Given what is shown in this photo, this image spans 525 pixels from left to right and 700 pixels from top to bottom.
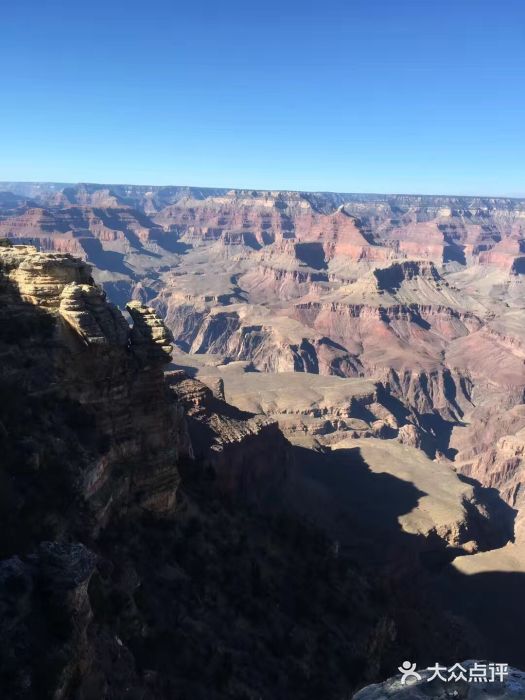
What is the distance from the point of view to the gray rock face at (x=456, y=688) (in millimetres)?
9102

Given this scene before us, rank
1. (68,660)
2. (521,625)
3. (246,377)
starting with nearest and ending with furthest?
(68,660) < (521,625) < (246,377)

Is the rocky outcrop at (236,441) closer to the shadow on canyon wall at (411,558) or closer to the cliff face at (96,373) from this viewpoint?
the shadow on canyon wall at (411,558)

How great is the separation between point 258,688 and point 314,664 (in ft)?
12.8

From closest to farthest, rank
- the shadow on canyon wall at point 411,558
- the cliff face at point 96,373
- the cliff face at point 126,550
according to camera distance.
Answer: the cliff face at point 126,550 < the cliff face at point 96,373 < the shadow on canyon wall at point 411,558

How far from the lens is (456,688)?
9.35 m

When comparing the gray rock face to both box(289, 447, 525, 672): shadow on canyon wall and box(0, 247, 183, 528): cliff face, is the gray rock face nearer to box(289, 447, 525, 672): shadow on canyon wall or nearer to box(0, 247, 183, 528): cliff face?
box(0, 247, 183, 528): cliff face

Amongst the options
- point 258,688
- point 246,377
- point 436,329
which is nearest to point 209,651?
point 258,688

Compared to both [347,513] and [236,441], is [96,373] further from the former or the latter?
[347,513]

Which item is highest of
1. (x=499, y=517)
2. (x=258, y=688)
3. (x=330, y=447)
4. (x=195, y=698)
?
(x=195, y=698)

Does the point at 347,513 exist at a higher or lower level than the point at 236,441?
lower

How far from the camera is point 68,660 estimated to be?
424 inches

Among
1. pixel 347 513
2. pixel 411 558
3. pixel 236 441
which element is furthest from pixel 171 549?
pixel 347 513

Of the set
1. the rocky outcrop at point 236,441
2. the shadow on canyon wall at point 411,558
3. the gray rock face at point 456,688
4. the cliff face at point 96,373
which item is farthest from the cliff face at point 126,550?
the rocky outcrop at point 236,441

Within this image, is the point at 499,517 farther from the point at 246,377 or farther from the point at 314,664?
the point at 314,664
